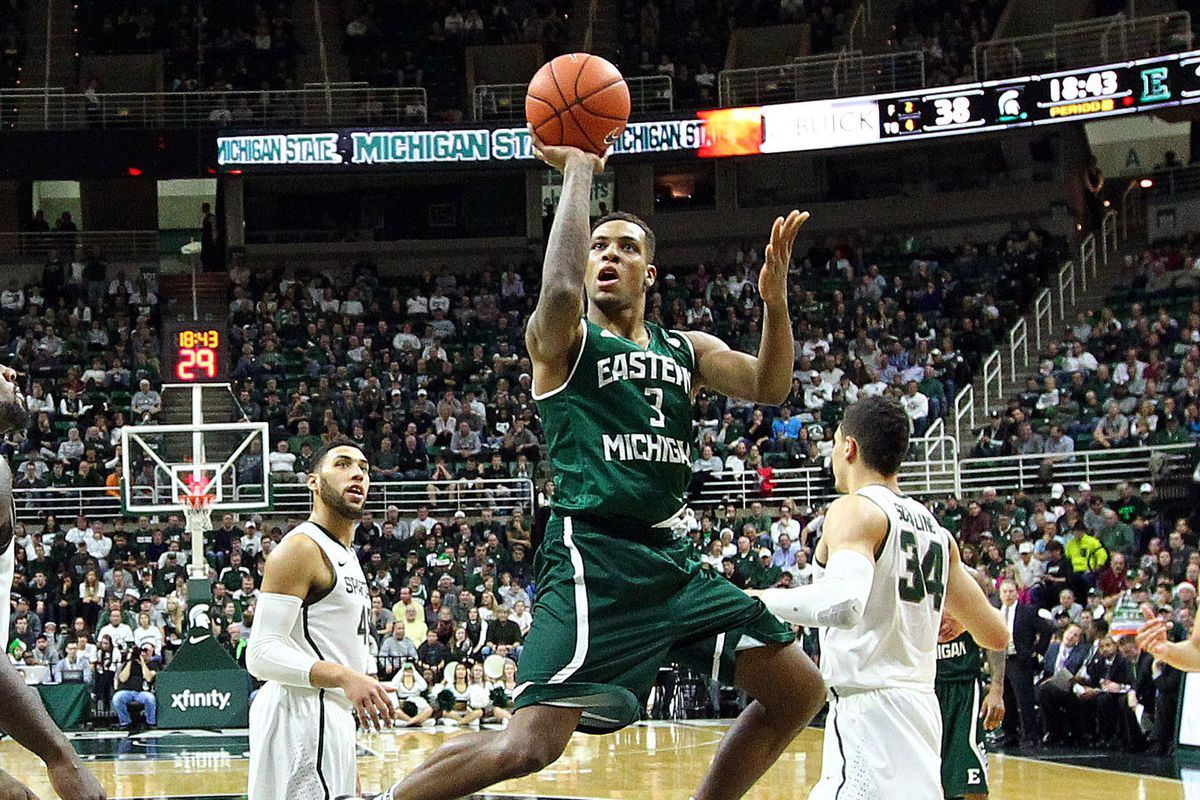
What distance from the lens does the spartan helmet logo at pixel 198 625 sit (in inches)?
701

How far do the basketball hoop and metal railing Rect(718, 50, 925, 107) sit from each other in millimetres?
12993

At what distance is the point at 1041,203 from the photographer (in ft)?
99.7

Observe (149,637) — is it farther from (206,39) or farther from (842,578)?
(206,39)

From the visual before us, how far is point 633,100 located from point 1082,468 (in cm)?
1122

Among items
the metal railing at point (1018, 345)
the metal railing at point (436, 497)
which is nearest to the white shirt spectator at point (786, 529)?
the metal railing at point (436, 497)

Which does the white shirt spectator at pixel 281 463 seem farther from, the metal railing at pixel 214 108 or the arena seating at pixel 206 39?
the arena seating at pixel 206 39

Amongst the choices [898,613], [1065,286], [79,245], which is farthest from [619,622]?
[79,245]

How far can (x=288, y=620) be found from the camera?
6.46 metres

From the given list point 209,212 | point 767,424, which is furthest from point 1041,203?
point 209,212

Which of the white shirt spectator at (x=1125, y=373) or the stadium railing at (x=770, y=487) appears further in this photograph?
the white shirt spectator at (x=1125, y=373)

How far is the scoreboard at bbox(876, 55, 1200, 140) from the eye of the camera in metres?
25.6

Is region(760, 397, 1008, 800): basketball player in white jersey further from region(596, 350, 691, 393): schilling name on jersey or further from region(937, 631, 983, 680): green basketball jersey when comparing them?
region(937, 631, 983, 680): green basketball jersey

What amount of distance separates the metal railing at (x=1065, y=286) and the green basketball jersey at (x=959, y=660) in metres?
20.4

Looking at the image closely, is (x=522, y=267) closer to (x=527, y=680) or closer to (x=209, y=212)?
(x=209, y=212)
